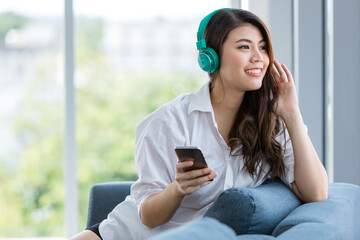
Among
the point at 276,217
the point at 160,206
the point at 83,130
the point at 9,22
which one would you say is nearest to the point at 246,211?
the point at 276,217

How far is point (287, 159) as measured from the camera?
6.50 ft

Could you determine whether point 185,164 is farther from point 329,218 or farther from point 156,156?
point 329,218

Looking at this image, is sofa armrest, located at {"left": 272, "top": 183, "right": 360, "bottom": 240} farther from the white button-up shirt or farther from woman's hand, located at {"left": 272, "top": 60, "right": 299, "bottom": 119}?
woman's hand, located at {"left": 272, "top": 60, "right": 299, "bottom": 119}

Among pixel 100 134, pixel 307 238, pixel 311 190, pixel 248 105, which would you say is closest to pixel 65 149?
pixel 100 134

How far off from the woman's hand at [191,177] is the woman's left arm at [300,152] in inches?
16.3

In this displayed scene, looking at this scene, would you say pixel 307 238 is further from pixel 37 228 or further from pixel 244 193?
pixel 37 228

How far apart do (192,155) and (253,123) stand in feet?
1.61

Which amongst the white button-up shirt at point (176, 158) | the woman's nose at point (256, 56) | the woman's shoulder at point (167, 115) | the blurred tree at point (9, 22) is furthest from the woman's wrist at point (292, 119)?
the blurred tree at point (9, 22)

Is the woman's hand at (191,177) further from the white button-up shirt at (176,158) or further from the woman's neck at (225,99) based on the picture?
the woman's neck at (225,99)

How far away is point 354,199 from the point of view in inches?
73.0

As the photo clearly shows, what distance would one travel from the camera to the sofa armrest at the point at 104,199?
7.71ft

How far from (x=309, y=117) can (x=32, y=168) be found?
2.38 meters

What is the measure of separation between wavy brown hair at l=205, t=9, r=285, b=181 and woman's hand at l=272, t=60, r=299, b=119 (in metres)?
0.02

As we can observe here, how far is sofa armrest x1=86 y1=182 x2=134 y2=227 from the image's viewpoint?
7.71 ft
